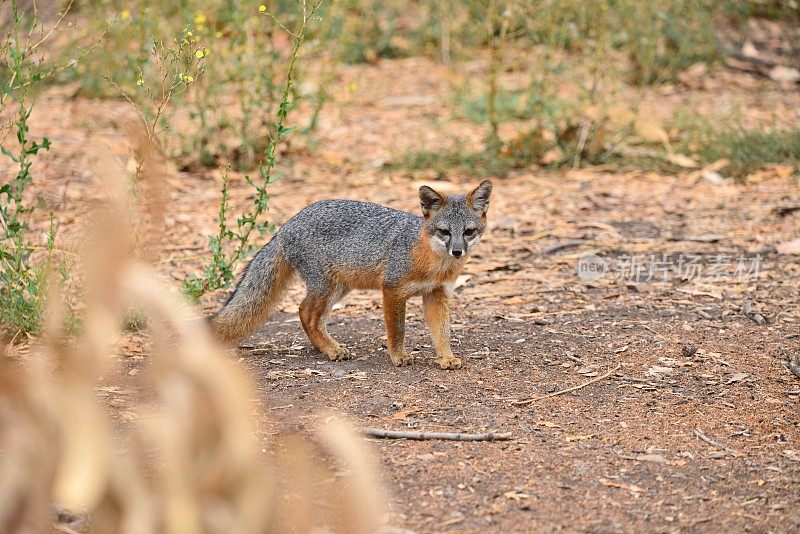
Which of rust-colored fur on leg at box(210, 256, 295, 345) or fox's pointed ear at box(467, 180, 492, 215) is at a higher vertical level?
fox's pointed ear at box(467, 180, 492, 215)

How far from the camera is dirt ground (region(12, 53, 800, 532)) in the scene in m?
4.07

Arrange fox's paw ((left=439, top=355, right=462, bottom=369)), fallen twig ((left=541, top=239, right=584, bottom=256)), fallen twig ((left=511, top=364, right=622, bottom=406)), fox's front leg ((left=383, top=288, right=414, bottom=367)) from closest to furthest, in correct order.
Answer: fallen twig ((left=511, top=364, right=622, bottom=406))
fox's paw ((left=439, top=355, right=462, bottom=369))
fox's front leg ((left=383, top=288, right=414, bottom=367))
fallen twig ((left=541, top=239, right=584, bottom=256))

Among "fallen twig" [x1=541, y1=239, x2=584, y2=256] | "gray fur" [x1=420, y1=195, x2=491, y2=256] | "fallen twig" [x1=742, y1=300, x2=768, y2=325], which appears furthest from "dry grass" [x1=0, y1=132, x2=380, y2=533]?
"fallen twig" [x1=541, y1=239, x2=584, y2=256]

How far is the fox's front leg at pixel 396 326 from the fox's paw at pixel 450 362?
21 centimetres

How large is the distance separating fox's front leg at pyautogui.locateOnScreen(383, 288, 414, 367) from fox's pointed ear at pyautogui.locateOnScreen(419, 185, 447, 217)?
0.49m

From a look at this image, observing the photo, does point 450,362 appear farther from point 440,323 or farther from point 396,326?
point 396,326

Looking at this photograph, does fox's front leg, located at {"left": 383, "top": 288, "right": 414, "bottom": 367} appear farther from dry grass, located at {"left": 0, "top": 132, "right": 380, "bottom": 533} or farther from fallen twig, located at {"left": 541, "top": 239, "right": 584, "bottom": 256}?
dry grass, located at {"left": 0, "top": 132, "right": 380, "bottom": 533}

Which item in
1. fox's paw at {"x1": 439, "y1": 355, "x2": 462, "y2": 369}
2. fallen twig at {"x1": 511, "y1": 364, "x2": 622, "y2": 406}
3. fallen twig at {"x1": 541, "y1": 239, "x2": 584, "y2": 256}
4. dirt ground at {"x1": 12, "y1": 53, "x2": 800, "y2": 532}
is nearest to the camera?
dirt ground at {"x1": 12, "y1": 53, "x2": 800, "y2": 532}

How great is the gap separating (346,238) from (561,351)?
1360 mm

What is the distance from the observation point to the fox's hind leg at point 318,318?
599cm

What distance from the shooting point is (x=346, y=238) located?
6133mm

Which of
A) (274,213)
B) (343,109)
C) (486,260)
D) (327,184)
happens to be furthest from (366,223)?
(343,109)

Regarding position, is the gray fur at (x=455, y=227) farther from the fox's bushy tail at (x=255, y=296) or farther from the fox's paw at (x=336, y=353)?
the fox's bushy tail at (x=255, y=296)
